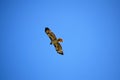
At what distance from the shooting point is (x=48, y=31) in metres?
8.68

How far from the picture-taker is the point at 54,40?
28.8 ft

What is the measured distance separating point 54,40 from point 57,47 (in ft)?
1.48

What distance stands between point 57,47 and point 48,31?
3.09 feet

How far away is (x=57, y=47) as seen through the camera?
903 cm

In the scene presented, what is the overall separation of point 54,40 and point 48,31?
20.3 inches
